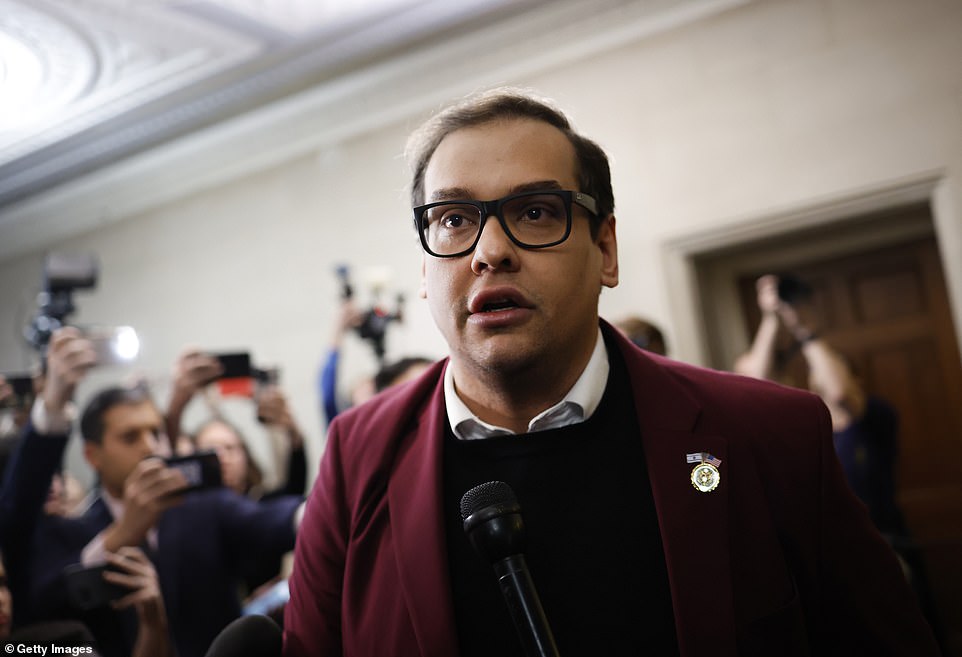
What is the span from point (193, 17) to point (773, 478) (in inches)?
144

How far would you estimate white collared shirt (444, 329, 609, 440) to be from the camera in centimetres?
125

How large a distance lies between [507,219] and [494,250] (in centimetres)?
7

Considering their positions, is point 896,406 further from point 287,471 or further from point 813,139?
point 287,471

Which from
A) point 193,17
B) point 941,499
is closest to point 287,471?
point 193,17

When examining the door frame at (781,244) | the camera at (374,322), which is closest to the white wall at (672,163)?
the door frame at (781,244)

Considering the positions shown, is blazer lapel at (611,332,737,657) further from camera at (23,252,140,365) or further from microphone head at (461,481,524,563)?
camera at (23,252,140,365)

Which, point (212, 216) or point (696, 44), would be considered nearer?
point (696, 44)

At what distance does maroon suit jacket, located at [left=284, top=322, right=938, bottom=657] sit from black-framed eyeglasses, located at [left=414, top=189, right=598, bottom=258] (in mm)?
261

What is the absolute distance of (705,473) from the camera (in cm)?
114

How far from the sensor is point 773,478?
1147 mm

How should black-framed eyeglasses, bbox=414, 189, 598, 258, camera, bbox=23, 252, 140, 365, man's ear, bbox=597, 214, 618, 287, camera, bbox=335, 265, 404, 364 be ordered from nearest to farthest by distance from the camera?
black-framed eyeglasses, bbox=414, 189, 598, 258 → man's ear, bbox=597, 214, 618, 287 → camera, bbox=23, 252, 140, 365 → camera, bbox=335, 265, 404, 364

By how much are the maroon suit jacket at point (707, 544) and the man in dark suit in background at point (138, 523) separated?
1.07 m

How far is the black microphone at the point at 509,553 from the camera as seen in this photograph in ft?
2.83

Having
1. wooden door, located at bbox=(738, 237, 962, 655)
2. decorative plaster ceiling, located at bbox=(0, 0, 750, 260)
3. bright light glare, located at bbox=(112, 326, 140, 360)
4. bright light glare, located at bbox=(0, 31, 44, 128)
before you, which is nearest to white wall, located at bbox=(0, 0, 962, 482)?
decorative plaster ceiling, located at bbox=(0, 0, 750, 260)
